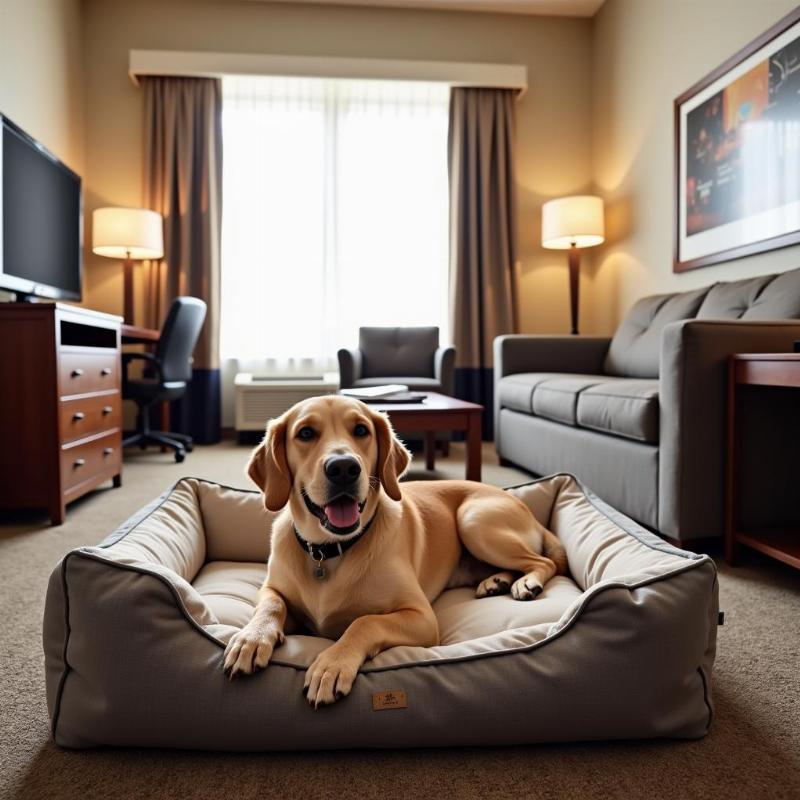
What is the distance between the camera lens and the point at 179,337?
13.7ft

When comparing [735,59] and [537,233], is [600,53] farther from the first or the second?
[735,59]

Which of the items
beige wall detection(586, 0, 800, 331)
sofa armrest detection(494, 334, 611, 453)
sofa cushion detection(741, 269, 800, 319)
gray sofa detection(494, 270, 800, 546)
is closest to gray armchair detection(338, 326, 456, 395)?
sofa armrest detection(494, 334, 611, 453)

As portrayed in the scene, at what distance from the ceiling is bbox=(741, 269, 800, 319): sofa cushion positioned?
3.34 metres

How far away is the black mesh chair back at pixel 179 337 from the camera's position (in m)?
4.04

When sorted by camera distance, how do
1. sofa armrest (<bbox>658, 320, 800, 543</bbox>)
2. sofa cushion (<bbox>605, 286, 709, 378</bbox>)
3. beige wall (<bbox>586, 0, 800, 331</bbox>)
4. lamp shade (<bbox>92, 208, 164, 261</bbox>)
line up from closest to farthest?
sofa armrest (<bbox>658, 320, 800, 543</bbox>) → sofa cushion (<bbox>605, 286, 709, 378</bbox>) → beige wall (<bbox>586, 0, 800, 331</bbox>) → lamp shade (<bbox>92, 208, 164, 261</bbox>)

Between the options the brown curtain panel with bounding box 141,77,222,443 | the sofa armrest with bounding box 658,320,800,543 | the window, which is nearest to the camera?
the sofa armrest with bounding box 658,320,800,543

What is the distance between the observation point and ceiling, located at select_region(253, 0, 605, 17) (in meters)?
5.01

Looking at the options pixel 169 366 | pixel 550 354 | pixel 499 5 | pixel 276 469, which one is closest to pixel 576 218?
pixel 550 354

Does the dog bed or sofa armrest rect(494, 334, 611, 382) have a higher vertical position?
sofa armrest rect(494, 334, 611, 382)

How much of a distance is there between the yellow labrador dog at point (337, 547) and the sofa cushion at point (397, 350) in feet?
10.9

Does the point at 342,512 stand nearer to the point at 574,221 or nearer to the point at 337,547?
the point at 337,547

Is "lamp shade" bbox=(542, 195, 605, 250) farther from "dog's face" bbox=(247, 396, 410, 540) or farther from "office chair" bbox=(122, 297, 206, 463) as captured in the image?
"dog's face" bbox=(247, 396, 410, 540)

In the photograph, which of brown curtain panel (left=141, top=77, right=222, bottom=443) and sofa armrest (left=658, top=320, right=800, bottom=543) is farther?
brown curtain panel (left=141, top=77, right=222, bottom=443)

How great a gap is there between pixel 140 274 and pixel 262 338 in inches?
40.0
